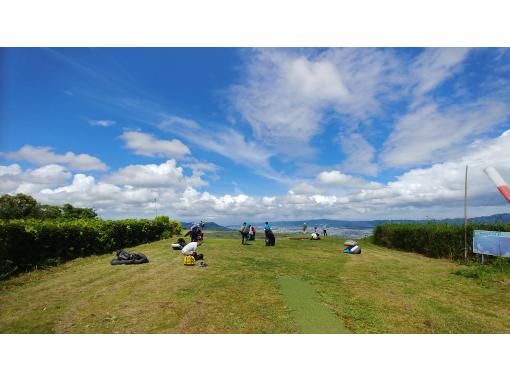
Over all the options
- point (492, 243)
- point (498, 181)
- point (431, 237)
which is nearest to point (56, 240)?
point (498, 181)

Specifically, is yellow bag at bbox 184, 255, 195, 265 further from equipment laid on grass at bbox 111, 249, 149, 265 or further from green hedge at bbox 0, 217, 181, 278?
green hedge at bbox 0, 217, 181, 278

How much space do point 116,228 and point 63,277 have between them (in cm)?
864

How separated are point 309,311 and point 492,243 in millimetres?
14886

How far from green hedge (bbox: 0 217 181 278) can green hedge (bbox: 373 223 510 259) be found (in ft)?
79.7

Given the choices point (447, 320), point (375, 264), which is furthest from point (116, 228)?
point (447, 320)

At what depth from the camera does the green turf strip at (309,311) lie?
760cm

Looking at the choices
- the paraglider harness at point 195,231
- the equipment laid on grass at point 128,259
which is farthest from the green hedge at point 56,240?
the paraglider harness at point 195,231

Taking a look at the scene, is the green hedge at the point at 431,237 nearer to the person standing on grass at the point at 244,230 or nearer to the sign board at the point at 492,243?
the sign board at the point at 492,243

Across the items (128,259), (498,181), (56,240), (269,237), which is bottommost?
(128,259)

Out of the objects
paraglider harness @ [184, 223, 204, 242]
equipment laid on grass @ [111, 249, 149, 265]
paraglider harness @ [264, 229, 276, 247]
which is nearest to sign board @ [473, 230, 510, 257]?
paraglider harness @ [264, 229, 276, 247]

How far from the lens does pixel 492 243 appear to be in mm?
17391

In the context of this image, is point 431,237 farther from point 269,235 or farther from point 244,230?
point 244,230

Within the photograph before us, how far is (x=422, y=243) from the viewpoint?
26.6m

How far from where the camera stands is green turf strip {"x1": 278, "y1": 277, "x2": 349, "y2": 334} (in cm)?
760
